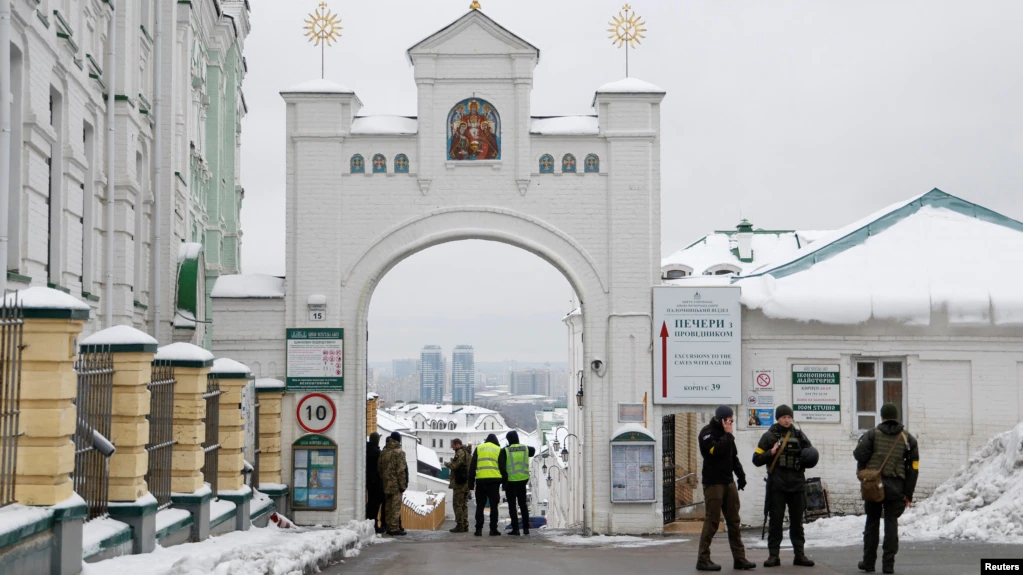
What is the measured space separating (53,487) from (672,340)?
13708mm

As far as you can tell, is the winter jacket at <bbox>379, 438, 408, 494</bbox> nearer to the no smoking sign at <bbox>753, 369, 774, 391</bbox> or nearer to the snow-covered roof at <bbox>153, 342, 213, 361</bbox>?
the no smoking sign at <bbox>753, 369, 774, 391</bbox>

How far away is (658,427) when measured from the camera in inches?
810

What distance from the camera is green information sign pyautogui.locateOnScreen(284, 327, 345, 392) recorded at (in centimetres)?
2070

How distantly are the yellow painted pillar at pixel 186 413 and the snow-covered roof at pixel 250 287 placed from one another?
825cm

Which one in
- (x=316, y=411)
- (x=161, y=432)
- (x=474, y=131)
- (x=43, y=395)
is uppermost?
(x=474, y=131)

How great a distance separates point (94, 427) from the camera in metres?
10.2

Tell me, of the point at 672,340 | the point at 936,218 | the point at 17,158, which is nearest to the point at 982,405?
the point at 936,218

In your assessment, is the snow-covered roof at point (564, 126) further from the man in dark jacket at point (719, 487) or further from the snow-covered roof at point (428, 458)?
the snow-covered roof at point (428, 458)

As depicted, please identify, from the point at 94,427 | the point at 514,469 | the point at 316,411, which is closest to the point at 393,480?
the point at 316,411

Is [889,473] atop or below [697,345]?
below

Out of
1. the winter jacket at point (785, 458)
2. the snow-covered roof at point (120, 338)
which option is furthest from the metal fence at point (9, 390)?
the winter jacket at point (785, 458)

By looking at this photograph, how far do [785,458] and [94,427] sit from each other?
266 inches

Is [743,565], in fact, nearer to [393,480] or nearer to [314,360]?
[393,480]

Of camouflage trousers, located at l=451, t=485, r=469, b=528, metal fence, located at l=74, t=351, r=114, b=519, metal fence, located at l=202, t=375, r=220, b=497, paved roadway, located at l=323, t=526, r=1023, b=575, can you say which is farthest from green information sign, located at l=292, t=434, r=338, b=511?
metal fence, located at l=74, t=351, r=114, b=519
